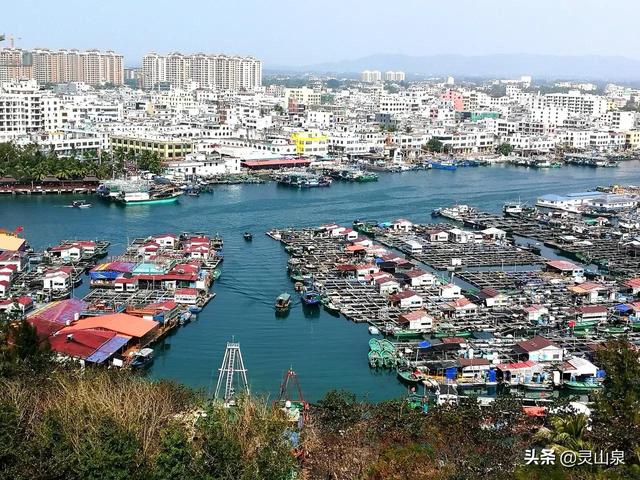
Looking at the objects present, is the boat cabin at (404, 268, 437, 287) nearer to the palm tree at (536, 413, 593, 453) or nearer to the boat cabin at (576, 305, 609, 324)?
the boat cabin at (576, 305, 609, 324)

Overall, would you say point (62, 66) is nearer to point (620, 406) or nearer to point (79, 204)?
point (79, 204)

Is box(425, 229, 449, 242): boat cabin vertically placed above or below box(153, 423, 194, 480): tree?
below

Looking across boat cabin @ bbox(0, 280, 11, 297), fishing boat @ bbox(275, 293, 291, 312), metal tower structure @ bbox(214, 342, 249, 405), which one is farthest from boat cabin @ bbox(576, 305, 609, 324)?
boat cabin @ bbox(0, 280, 11, 297)

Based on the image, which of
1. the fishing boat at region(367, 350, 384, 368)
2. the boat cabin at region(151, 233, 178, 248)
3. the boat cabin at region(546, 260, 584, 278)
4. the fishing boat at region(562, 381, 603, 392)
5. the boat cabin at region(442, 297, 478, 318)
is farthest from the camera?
the boat cabin at region(151, 233, 178, 248)

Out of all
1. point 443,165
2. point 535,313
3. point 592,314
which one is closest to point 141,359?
point 535,313

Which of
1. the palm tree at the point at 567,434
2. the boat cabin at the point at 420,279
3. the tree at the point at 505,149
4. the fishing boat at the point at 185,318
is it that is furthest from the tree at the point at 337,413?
the tree at the point at 505,149

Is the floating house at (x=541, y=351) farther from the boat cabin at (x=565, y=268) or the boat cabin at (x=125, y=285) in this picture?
the boat cabin at (x=125, y=285)

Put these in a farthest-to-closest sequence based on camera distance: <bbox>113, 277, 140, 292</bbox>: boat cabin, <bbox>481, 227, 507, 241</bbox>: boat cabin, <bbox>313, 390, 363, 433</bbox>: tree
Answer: <bbox>481, 227, 507, 241</bbox>: boat cabin → <bbox>113, 277, 140, 292</bbox>: boat cabin → <bbox>313, 390, 363, 433</bbox>: tree

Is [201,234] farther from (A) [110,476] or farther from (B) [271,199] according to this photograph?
(A) [110,476]
